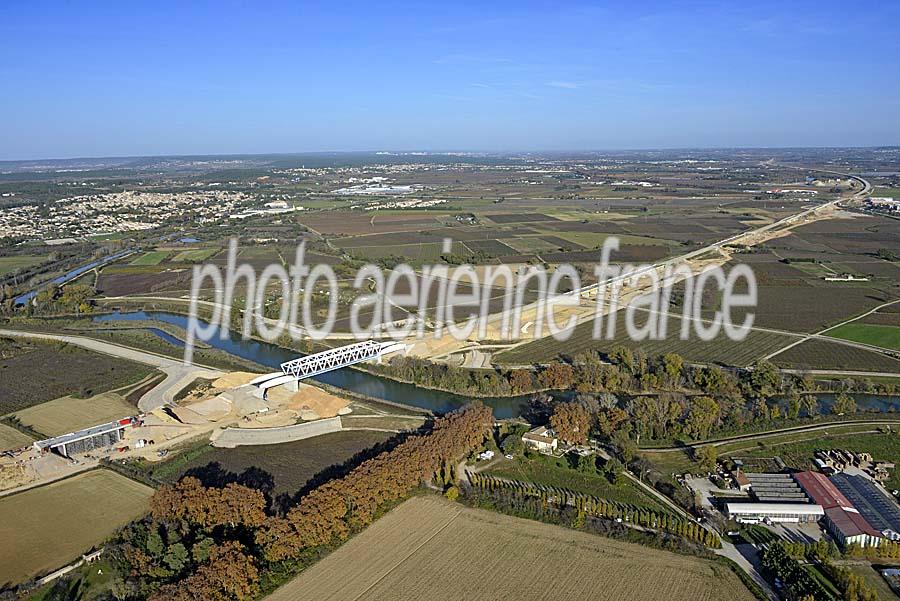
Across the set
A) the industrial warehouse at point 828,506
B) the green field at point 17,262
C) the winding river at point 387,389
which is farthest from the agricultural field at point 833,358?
the green field at point 17,262

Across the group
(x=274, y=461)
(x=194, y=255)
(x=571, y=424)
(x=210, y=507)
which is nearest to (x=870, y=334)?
(x=571, y=424)

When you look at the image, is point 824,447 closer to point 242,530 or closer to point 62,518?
point 242,530

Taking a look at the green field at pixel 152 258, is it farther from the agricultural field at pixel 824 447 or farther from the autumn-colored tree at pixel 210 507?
the agricultural field at pixel 824 447

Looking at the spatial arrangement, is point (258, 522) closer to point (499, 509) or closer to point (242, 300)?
point (499, 509)

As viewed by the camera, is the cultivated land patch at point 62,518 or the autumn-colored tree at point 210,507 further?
the autumn-colored tree at point 210,507

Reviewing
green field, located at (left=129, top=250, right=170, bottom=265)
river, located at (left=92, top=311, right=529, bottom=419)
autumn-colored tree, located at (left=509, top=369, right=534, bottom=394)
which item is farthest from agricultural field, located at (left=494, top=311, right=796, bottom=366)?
green field, located at (left=129, top=250, right=170, bottom=265)

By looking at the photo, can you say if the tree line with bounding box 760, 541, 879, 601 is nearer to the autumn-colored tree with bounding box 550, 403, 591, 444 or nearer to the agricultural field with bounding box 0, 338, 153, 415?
the autumn-colored tree with bounding box 550, 403, 591, 444
